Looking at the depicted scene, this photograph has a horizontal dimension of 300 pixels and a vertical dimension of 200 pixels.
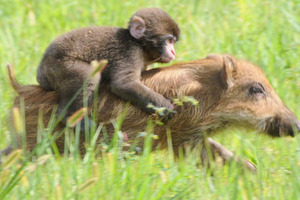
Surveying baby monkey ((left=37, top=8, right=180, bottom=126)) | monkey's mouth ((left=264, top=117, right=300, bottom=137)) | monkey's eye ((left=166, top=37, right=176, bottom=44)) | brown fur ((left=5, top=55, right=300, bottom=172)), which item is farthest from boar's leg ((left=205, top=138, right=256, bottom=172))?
monkey's eye ((left=166, top=37, right=176, bottom=44))

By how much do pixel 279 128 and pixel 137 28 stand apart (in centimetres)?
173

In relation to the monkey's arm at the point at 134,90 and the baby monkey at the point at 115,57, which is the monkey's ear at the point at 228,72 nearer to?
the baby monkey at the point at 115,57

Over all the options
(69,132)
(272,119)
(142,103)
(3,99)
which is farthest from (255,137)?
(3,99)

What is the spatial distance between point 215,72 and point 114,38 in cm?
108

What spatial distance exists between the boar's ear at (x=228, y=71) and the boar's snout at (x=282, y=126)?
559 mm

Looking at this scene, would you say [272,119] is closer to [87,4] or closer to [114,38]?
[114,38]

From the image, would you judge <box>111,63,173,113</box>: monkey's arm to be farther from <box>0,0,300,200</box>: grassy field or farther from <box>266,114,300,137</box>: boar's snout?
<box>266,114,300,137</box>: boar's snout

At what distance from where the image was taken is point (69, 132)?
660 cm

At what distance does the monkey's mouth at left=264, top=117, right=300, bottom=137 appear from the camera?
681cm

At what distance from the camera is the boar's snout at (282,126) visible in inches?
268

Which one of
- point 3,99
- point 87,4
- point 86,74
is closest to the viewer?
point 86,74

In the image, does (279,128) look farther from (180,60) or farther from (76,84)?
(180,60)

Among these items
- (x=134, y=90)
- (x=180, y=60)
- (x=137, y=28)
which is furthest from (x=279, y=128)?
(x=180, y=60)

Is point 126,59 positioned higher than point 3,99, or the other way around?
point 126,59
